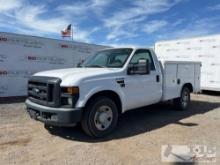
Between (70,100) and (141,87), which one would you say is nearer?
(70,100)

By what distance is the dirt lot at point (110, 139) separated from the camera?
4.45m

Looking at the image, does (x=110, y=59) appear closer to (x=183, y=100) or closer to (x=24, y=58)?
(x=183, y=100)

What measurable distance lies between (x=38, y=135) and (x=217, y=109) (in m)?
6.26

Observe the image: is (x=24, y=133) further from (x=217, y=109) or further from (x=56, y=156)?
(x=217, y=109)

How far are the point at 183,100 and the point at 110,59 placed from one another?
3.42 m

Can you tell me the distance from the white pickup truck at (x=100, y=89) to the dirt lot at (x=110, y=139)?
42 centimetres

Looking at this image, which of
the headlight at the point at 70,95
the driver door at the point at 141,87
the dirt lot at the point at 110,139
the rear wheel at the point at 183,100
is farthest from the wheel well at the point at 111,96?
the rear wheel at the point at 183,100

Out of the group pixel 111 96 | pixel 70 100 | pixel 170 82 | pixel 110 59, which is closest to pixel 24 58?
pixel 110 59

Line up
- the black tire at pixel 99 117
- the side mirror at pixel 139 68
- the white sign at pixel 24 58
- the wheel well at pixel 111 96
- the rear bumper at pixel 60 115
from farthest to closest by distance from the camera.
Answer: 1. the white sign at pixel 24 58
2. the side mirror at pixel 139 68
3. the wheel well at pixel 111 96
4. the black tire at pixel 99 117
5. the rear bumper at pixel 60 115

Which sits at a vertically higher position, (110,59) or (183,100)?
(110,59)

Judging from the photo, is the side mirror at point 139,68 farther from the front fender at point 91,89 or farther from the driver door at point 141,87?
the front fender at point 91,89

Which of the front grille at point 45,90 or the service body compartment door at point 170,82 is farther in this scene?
the service body compartment door at point 170,82

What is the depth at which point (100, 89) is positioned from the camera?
5.41m

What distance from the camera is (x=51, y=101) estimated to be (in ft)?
17.0
